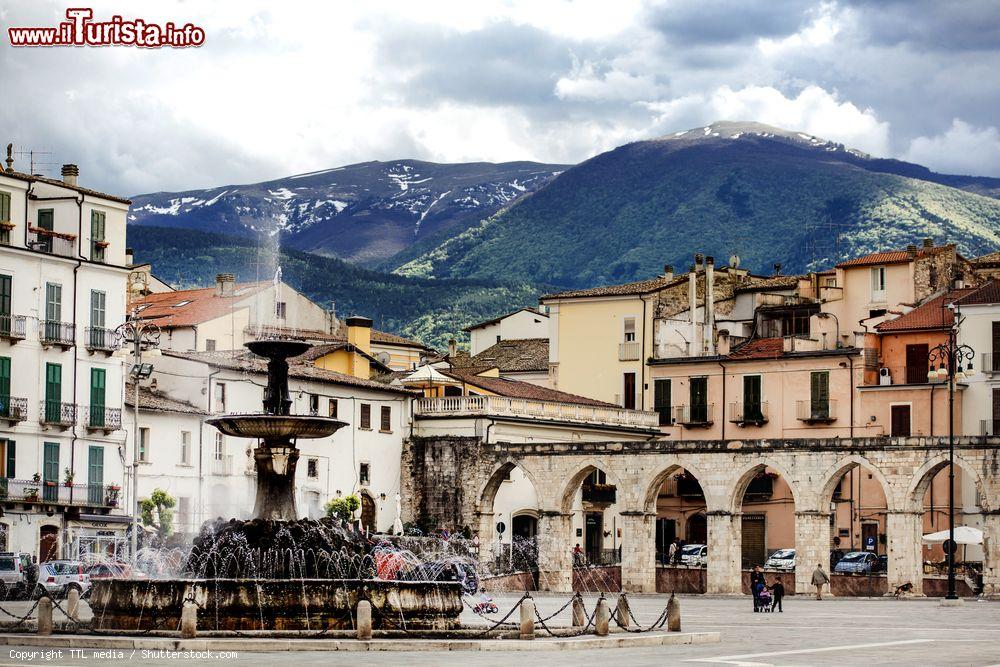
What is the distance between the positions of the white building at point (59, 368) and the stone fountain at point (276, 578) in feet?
73.1

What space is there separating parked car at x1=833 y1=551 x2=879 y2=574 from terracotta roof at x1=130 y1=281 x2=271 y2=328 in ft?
83.1

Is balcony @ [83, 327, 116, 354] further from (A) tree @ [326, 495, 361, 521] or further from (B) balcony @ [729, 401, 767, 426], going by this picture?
(B) balcony @ [729, 401, 767, 426]

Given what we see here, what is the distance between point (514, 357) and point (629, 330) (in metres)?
9.73

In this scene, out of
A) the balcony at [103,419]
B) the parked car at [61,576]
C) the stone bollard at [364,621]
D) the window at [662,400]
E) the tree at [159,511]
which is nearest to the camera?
the stone bollard at [364,621]

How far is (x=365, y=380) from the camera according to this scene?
239 feet

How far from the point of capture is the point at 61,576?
46656 millimetres

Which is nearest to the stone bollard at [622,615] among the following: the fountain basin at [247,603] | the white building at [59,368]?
the fountain basin at [247,603]

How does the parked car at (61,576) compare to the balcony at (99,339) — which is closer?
the parked car at (61,576)

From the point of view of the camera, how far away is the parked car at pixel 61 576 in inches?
1815

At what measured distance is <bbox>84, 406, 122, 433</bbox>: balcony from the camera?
2334 inches

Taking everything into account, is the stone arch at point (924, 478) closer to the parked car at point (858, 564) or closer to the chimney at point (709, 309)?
the parked car at point (858, 564)

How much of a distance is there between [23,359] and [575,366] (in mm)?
33896

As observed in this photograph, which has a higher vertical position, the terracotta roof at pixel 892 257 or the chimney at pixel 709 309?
the terracotta roof at pixel 892 257

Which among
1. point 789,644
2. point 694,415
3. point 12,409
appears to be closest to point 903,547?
point 694,415
